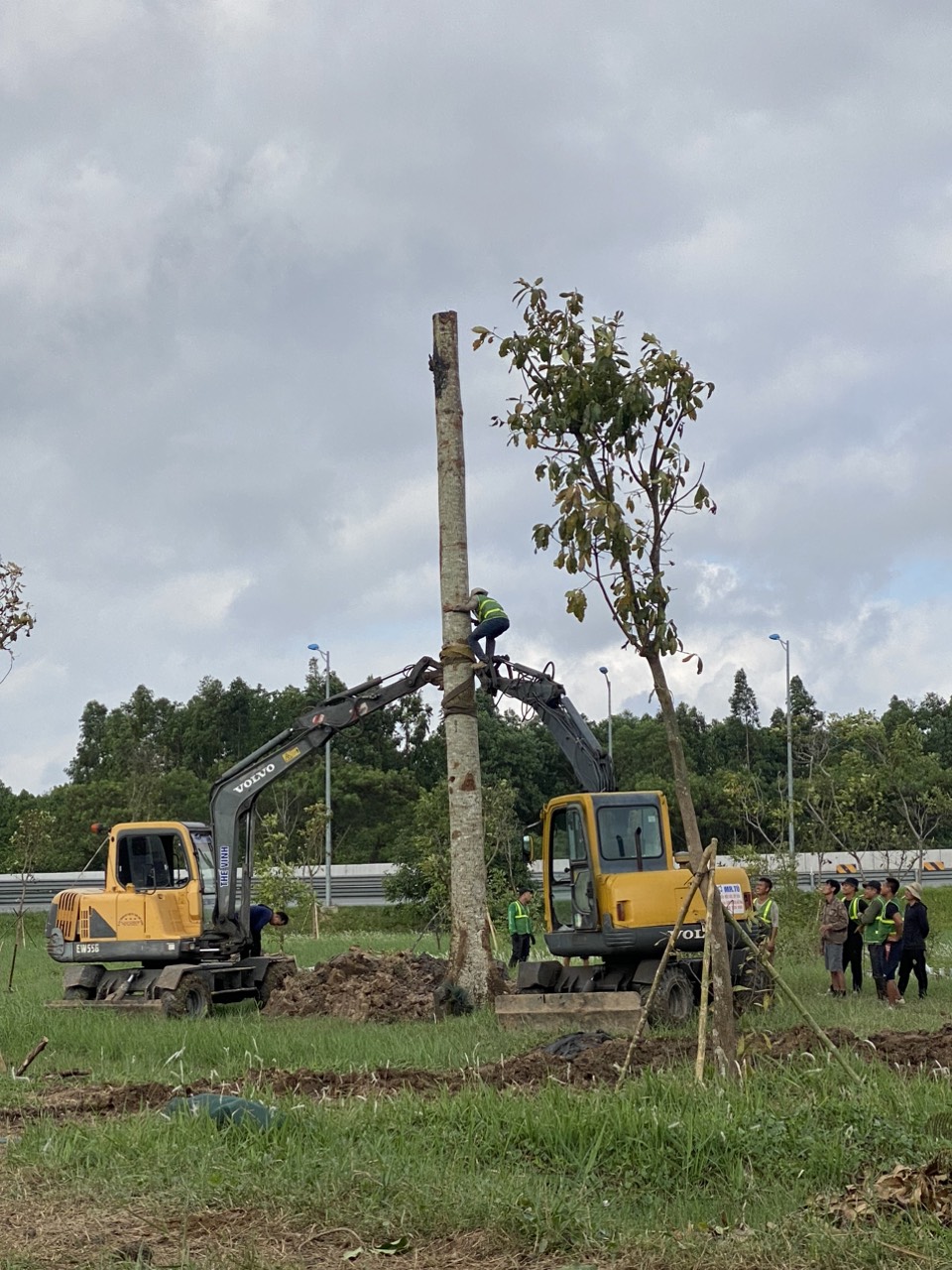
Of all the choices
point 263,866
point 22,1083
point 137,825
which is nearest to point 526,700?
point 137,825

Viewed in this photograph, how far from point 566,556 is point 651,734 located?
59.8m

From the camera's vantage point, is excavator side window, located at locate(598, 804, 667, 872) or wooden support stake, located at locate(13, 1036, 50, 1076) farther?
excavator side window, located at locate(598, 804, 667, 872)

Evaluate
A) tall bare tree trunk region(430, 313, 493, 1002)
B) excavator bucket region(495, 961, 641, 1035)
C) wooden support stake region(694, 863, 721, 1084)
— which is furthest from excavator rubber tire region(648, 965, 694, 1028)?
wooden support stake region(694, 863, 721, 1084)

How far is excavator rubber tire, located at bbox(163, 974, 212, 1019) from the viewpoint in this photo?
19516 mm

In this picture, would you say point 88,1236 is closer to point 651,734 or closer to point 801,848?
point 801,848

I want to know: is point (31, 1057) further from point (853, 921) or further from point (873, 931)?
point (853, 921)

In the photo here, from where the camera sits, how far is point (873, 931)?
19.6 m

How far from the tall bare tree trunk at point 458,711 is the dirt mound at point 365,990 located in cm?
68

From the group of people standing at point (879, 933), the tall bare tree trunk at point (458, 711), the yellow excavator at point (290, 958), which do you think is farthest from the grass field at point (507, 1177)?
the group of people standing at point (879, 933)

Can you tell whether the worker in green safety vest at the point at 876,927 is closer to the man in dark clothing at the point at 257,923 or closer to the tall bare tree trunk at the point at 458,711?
the tall bare tree trunk at the point at 458,711

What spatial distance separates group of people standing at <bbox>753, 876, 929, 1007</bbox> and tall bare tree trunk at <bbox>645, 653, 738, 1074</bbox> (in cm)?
858

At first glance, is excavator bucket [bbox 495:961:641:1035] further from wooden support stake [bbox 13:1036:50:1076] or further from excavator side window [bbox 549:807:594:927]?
wooden support stake [bbox 13:1036:50:1076]

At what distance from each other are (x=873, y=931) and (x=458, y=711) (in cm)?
629

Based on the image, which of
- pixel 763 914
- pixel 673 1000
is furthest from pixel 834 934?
pixel 673 1000
